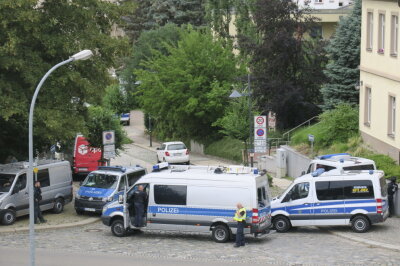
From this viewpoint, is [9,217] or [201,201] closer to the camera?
[201,201]

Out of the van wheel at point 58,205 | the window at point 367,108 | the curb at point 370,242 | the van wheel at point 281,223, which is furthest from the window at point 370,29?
the van wheel at point 58,205

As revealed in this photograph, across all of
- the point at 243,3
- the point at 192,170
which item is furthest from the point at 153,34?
the point at 192,170

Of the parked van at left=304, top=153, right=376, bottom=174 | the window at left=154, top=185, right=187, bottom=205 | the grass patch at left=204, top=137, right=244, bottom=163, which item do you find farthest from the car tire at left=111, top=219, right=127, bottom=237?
the grass patch at left=204, top=137, right=244, bottom=163

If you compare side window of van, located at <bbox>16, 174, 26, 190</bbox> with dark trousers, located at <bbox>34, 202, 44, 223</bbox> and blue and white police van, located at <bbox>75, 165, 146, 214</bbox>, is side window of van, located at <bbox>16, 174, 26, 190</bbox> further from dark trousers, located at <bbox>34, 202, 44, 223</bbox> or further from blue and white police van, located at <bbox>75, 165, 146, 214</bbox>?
blue and white police van, located at <bbox>75, 165, 146, 214</bbox>

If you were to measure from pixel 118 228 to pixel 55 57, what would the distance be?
7.50m

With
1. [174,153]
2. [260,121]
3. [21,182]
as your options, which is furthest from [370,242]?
[174,153]

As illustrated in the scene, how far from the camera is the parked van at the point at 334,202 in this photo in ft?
80.0

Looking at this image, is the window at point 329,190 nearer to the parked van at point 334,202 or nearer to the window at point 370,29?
the parked van at point 334,202

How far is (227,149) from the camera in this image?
55062 millimetres

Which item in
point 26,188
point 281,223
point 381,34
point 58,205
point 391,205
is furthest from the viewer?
point 381,34

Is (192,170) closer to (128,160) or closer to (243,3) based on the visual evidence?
(128,160)

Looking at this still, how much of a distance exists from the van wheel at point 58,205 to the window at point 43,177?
91cm

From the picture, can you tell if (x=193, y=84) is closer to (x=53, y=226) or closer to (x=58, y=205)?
(x=58, y=205)

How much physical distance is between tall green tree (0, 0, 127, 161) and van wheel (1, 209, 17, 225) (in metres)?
2.94
